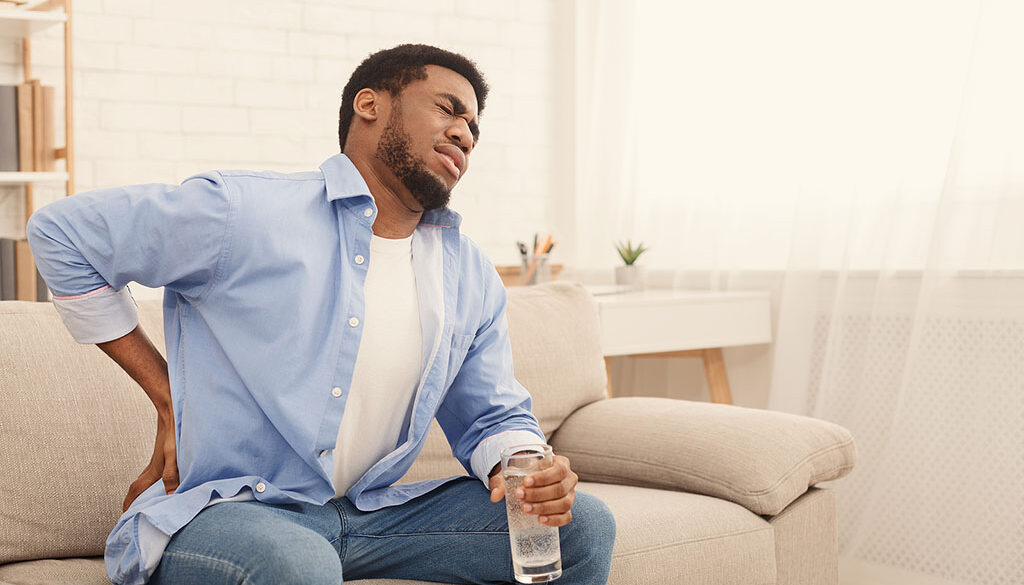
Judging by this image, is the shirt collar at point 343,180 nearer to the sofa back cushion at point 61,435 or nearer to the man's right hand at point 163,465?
the man's right hand at point 163,465

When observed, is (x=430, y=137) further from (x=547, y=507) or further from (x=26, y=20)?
(x=26, y=20)

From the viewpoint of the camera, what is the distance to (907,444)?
2555mm

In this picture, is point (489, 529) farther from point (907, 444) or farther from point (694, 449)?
point (907, 444)

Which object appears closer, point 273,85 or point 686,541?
point 686,541

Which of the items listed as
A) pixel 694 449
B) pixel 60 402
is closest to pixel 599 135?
pixel 694 449

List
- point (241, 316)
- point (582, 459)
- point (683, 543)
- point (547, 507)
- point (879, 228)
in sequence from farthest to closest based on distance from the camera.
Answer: point (879, 228), point (582, 459), point (683, 543), point (241, 316), point (547, 507)

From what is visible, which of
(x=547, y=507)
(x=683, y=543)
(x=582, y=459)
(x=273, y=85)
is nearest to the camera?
(x=547, y=507)

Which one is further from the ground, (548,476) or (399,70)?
(399,70)

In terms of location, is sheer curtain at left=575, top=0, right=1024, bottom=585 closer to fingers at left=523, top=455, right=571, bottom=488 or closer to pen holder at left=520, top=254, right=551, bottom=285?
pen holder at left=520, top=254, right=551, bottom=285

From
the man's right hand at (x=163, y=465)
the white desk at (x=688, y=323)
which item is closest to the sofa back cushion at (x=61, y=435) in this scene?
the man's right hand at (x=163, y=465)

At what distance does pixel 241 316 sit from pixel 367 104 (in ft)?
1.26

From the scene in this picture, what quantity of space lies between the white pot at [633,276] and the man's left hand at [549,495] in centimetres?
171

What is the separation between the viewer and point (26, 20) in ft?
8.96

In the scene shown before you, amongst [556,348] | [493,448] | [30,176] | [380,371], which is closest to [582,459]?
[556,348]
